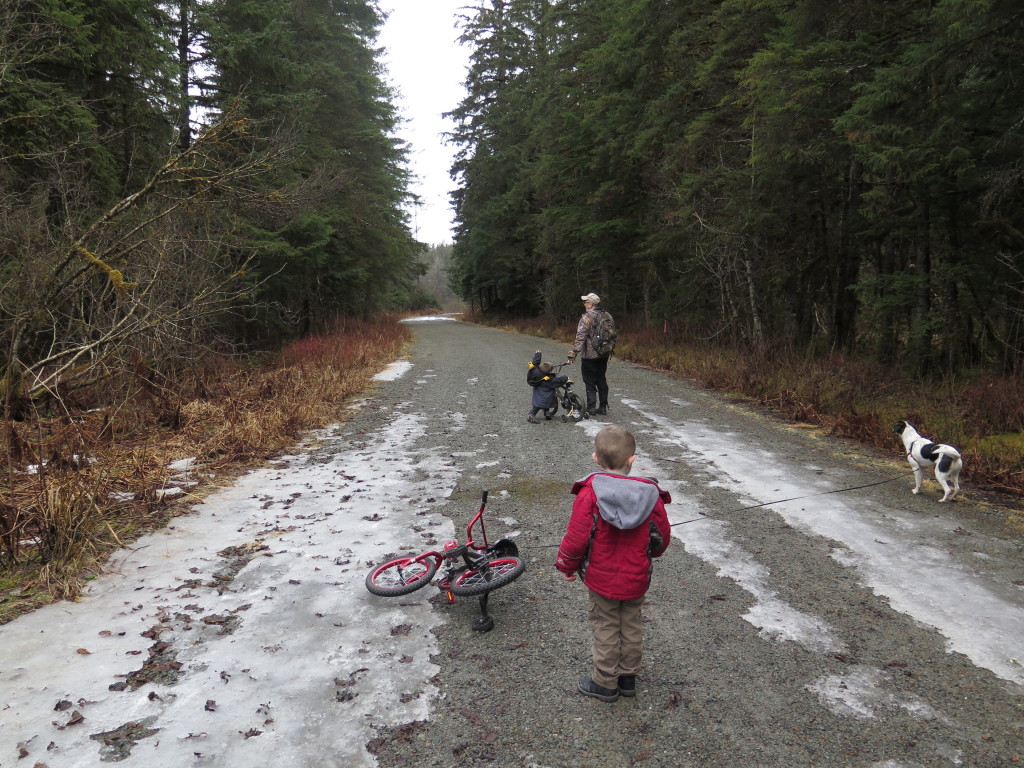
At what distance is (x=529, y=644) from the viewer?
331 centimetres

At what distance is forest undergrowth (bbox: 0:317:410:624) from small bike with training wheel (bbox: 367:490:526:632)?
2028 millimetres

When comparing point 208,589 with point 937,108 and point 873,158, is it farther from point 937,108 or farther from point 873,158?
point 937,108

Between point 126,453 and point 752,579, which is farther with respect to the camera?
point 126,453

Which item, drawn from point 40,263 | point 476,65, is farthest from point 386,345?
point 476,65

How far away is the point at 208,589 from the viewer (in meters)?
3.89

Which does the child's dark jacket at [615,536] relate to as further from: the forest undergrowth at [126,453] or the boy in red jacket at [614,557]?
the forest undergrowth at [126,453]

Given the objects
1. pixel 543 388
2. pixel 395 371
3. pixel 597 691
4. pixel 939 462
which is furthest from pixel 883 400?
pixel 395 371

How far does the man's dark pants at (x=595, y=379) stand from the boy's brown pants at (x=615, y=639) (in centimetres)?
667

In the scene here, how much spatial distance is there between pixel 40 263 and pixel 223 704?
7133 mm

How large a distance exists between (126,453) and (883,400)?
34.1 feet

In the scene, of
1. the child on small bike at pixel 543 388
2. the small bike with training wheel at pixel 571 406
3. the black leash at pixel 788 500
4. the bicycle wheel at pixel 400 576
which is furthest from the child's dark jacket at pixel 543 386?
the bicycle wheel at pixel 400 576

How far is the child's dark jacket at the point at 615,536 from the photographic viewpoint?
Result: 2766 mm

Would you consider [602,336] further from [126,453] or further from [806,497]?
[126,453]

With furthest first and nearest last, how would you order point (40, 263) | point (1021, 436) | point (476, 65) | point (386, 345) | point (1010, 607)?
point (476, 65)
point (386, 345)
point (40, 263)
point (1021, 436)
point (1010, 607)
